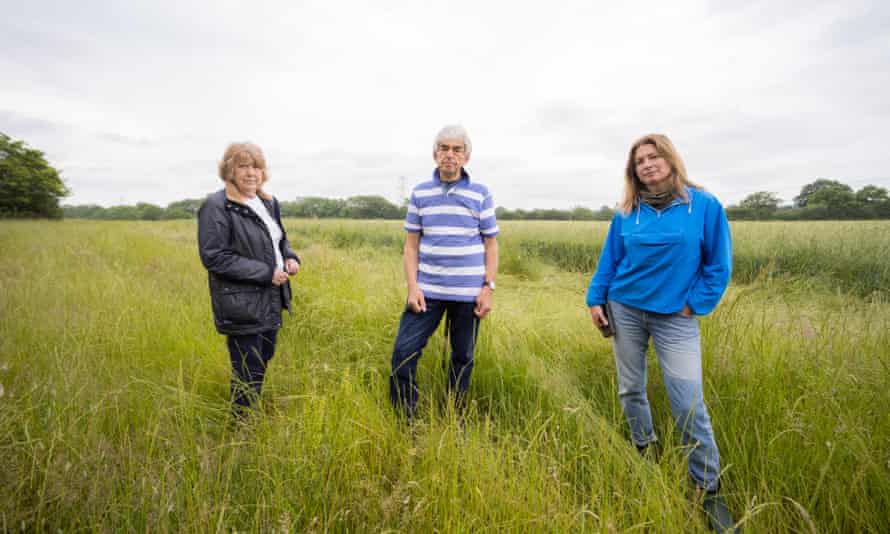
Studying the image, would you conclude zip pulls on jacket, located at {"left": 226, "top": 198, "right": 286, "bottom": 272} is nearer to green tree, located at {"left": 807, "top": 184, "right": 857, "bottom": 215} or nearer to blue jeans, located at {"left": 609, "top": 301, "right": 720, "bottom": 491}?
blue jeans, located at {"left": 609, "top": 301, "right": 720, "bottom": 491}

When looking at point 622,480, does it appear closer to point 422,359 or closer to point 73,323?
point 422,359

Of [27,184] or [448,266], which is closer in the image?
Result: [448,266]

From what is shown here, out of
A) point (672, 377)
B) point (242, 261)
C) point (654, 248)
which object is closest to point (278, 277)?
point (242, 261)

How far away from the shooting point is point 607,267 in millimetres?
2010

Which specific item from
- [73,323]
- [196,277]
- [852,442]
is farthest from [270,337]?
[196,277]

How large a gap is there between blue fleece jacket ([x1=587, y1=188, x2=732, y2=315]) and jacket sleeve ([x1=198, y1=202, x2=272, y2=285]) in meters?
2.05

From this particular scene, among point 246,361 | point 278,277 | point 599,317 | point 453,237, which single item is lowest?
point 246,361

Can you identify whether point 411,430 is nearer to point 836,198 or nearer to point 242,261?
point 242,261

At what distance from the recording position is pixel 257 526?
1074 millimetres

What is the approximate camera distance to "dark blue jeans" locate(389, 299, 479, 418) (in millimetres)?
2033

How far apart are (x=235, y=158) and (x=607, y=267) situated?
2.21 meters

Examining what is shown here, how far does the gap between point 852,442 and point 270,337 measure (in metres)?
2.89

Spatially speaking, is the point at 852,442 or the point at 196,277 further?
the point at 196,277

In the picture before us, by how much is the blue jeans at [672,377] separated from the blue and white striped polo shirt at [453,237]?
0.82 metres
